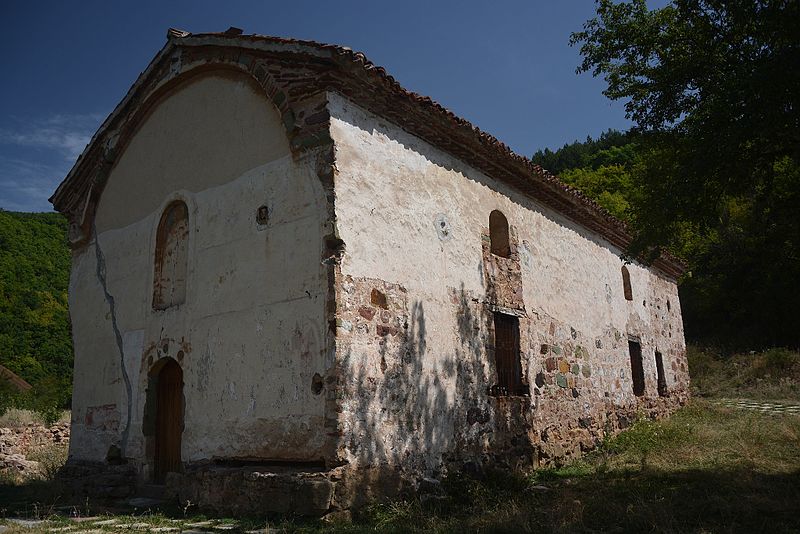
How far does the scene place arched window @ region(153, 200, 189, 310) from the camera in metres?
8.62

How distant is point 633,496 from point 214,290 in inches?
211

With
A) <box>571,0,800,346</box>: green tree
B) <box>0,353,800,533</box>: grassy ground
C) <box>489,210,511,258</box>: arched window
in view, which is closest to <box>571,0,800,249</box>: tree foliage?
<box>571,0,800,346</box>: green tree

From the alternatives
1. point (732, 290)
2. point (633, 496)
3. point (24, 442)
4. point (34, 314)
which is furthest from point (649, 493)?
point (34, 314)

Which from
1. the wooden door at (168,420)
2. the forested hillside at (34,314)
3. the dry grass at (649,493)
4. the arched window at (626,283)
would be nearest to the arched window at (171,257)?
the wooden door at (168,420)

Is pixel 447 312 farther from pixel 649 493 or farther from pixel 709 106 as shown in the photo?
pixel 709 106

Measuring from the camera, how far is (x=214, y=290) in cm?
766

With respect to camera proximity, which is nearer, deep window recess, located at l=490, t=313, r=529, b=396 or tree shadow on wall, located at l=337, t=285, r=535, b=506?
tree shadow on wall, located at l=337, t=285, r=535, b=506

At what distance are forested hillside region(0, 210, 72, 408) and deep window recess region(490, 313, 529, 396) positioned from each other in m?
19.5

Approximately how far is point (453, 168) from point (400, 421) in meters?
3.69

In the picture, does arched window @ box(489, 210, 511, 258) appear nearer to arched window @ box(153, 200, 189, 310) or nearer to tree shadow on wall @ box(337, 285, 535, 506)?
tree shadow on wall @ box(337, 285, 535, 506)

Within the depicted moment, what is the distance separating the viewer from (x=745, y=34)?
704 cm

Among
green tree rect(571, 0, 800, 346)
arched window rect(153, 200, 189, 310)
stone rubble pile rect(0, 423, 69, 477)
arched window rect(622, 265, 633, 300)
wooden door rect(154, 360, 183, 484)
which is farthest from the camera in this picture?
arched window rect(622, 265, 633, 300)

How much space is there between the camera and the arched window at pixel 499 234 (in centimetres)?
952

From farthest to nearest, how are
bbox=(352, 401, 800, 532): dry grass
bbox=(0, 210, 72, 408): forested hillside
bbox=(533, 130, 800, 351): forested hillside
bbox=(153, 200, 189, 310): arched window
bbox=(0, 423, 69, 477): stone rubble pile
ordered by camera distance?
bbox=(0, 210, 72, 408): forested hillside, bbox=(533, 130, 800, 351): forested hillside, bbox=(0, 423, 69, 477): stone rubble pile, bbox=(153, 200, 189, 310): arched window, bbox=(352, 401, 800, 532): dry grass
